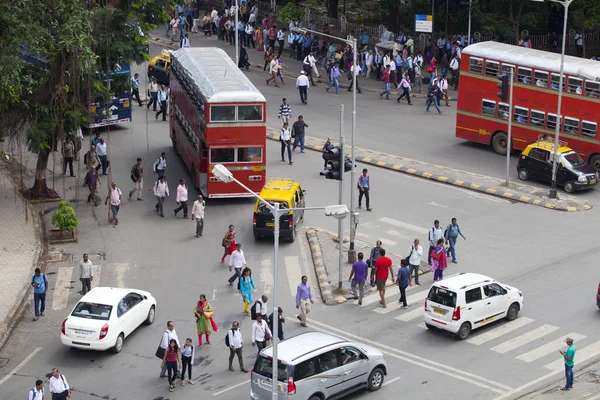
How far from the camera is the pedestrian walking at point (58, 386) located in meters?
24.2

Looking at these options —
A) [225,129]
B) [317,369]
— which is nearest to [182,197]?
[225,129]

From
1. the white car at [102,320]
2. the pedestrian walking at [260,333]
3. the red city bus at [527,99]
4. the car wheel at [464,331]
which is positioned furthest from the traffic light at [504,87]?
the white car at [102,320]

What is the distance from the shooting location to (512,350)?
27.6 m

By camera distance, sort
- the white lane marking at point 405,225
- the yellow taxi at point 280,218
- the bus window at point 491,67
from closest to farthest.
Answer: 1. the yellow taxi at point 280,218
2. the white lane marking at point 405,225
3. the bus window at point 491,67

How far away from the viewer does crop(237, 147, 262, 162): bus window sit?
38.1 m

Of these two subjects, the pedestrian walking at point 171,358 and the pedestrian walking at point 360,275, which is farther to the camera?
the pedestrian walking at point 360,275

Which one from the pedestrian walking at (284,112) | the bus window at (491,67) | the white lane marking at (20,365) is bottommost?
the white lane marking at (20,365)

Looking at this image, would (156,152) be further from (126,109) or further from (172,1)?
(172,1)

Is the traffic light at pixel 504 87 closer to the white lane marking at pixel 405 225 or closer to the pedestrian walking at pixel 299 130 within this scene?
the white lane marking at pixel 405 225

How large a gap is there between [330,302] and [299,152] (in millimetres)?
15257

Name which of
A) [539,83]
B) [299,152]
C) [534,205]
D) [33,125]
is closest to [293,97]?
[299,152]

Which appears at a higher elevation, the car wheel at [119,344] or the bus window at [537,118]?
the bus window at [537,118]

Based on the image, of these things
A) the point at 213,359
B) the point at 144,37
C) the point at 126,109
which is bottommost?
the point at 213,359

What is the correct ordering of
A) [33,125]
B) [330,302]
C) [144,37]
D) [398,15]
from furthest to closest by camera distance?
[398,15], [144,37], [33,125], [330,302]
